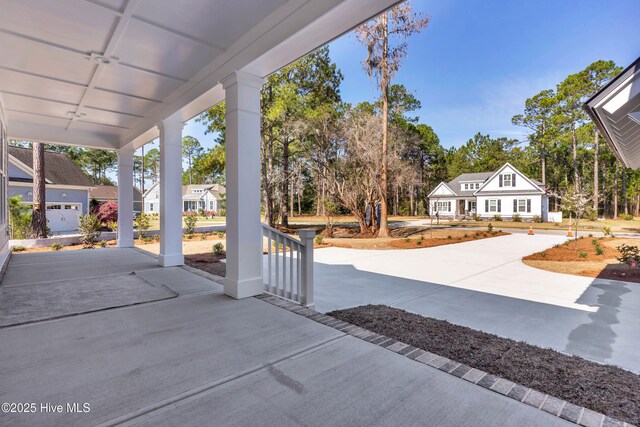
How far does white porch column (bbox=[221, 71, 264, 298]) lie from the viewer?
12.1ft

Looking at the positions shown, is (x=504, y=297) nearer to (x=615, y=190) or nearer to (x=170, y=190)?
(x=170, y=190)

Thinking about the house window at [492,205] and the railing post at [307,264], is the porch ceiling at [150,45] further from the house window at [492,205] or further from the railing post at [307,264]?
the house window at [492,205]

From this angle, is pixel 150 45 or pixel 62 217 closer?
pixel 150 45

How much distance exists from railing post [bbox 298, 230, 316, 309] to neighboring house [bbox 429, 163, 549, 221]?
2672cm

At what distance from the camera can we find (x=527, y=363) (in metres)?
2.52

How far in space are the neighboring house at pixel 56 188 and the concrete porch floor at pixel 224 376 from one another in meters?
17.7

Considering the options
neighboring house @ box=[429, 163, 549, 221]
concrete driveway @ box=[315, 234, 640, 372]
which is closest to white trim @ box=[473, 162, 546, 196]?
neighboring house @ box=[429, 163, 549, 221]

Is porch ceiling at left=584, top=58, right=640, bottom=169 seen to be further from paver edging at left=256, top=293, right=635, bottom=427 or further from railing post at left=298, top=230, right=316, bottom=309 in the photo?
railing post at left=298, top=230, right=316, bottom=309

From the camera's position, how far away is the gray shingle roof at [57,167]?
1699 cm

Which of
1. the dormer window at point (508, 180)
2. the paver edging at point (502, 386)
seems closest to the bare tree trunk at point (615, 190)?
the dormer window at point (508, 180)

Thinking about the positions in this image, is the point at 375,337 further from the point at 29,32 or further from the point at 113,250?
the point at 113,250

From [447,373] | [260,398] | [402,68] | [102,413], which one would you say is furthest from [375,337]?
[402,68]

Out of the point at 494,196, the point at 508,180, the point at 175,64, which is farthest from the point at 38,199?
the point at 508,180

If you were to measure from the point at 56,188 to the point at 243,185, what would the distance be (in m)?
19.0
